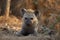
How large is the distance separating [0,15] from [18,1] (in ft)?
5.62

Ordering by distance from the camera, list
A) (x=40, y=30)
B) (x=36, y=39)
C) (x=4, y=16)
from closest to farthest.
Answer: (x=36, y=39) → (x=40, y=30) → (x=4, y=16)

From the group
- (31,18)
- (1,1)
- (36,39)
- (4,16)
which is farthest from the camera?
(1,1)

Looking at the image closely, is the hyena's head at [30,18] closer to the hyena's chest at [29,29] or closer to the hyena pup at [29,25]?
the hyena pup at [29,25]

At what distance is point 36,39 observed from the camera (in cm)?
721

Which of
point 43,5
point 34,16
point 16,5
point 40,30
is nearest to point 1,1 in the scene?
point 16,5

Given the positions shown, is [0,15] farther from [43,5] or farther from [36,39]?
[36,39]

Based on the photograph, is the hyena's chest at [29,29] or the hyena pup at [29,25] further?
the hyena's chest at [29,29]

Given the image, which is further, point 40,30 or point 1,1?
point 1,1

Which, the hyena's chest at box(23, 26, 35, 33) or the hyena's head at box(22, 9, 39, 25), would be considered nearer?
the hyena's head at box(22, 9, 39, 25)

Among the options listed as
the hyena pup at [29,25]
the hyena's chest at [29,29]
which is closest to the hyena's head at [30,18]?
the hyena pup at [29,25]

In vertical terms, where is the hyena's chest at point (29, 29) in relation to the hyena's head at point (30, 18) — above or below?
below

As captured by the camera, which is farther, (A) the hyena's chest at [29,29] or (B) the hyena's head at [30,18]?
(A) the hyena's chest at [29,29]

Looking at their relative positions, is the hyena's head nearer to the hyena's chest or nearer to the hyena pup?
the hyena pup

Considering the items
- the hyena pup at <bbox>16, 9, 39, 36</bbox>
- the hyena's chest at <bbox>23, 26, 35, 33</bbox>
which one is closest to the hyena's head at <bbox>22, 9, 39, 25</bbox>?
the hyena pup at <bbox>16, 9, 39, 36</bbox>
